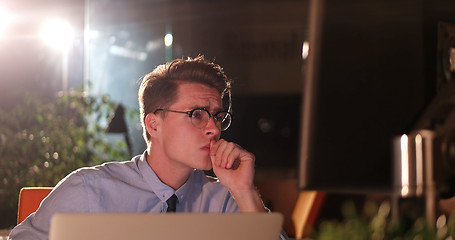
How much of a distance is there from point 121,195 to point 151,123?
1.07 ft

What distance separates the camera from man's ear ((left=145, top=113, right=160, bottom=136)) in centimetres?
225

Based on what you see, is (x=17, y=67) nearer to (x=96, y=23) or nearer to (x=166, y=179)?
(x=96, y=23)

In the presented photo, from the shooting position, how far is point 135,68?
475 cm

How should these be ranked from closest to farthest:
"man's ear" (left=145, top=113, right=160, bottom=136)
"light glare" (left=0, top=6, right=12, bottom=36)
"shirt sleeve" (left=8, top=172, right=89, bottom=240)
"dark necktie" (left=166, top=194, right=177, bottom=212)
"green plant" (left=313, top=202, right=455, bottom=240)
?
"green plant" (left=313, top=202, right=455, bottom=240) → "shirt sleeve" (left=8, top=172, right=89, bottom=240) → "dark necktie" (left=166, top=194, right=177, bottom=212) → "man's ear" (left=145, top=113, right=160, bottom=136) → "light glare" (left=0, top=6, right=12, bottom=36)

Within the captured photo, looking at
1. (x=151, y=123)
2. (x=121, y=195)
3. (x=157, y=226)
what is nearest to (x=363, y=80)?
(x=157, y=226)

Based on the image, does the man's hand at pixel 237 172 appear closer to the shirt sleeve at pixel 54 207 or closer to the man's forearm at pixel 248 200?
the man's forearm at pixel 248 200

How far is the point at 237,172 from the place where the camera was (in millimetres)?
1998

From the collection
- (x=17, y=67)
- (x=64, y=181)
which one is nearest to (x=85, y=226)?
(x=64, y=181)

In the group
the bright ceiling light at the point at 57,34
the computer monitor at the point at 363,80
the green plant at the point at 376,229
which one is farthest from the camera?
the bright ceiling light at the point at 57,34

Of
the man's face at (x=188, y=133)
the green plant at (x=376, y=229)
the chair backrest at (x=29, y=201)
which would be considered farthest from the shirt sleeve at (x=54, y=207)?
the green plant at (x=376, y=229)

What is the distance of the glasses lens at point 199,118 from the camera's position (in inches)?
84.0

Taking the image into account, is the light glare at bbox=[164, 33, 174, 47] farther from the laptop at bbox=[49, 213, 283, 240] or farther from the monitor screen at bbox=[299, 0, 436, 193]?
the laptop at bbox=[49, 213, 283, 240]

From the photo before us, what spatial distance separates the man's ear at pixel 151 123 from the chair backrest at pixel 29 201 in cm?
43

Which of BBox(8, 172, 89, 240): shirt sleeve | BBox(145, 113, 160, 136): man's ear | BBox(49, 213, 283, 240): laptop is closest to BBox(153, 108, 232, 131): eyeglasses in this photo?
BBox(145, 113, 160, 136): man's ear
